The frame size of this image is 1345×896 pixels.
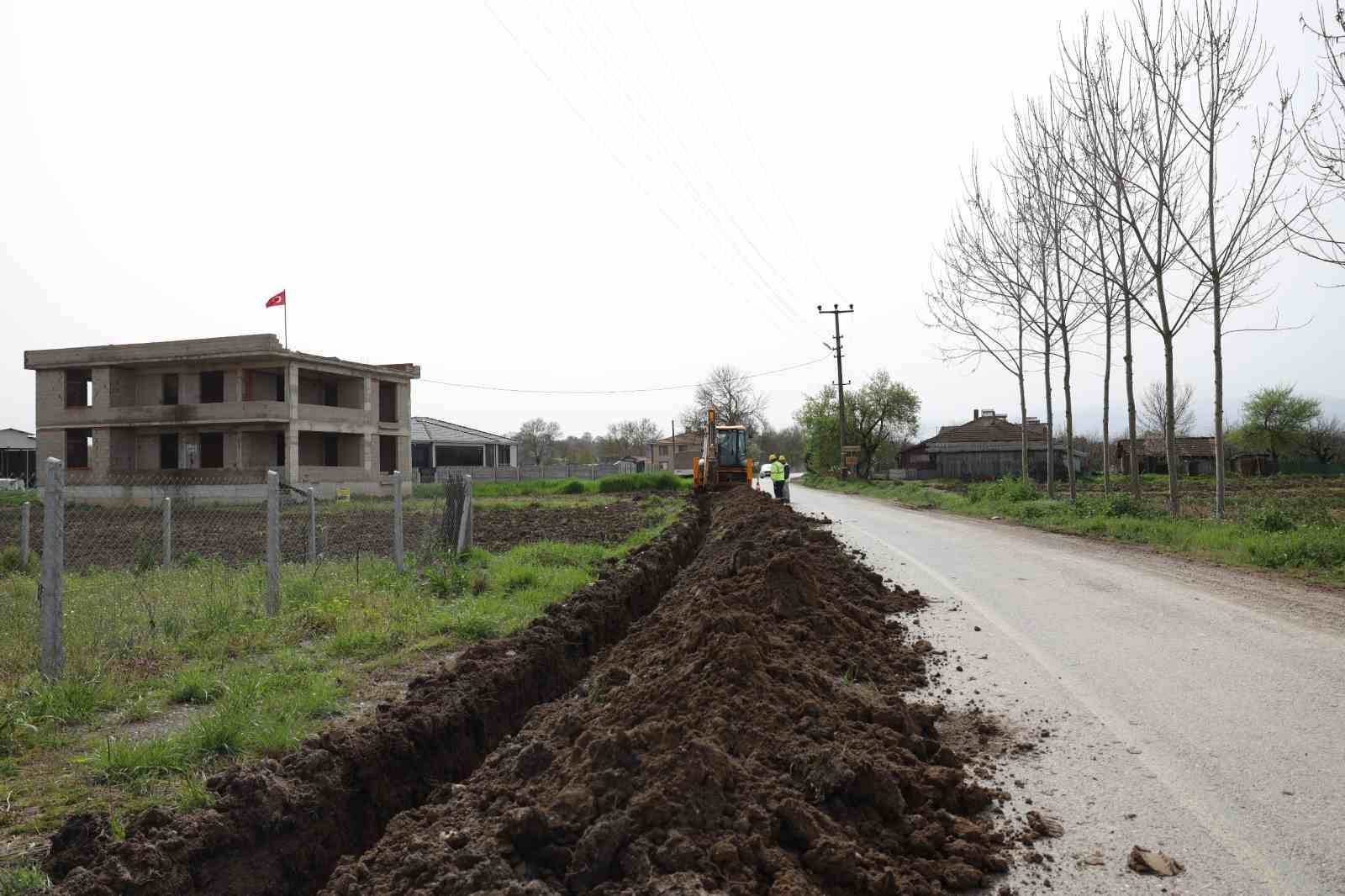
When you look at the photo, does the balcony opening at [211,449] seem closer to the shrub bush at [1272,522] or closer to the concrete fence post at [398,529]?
the concrete fence post at [398,529]

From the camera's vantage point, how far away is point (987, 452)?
68438 mm

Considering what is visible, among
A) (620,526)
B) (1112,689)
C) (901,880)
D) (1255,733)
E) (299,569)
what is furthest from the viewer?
(620,526)

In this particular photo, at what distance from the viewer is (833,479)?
58969 millimetres

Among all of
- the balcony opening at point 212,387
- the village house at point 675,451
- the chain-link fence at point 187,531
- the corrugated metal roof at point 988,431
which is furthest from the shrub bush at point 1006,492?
the village house at point 675,451

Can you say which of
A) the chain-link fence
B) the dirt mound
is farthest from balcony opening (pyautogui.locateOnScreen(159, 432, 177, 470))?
the dirt mound

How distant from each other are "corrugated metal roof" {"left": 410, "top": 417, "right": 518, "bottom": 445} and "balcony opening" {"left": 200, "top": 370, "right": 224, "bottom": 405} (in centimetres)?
2181

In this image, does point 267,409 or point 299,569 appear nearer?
point 299,569

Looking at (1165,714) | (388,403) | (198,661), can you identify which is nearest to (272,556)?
(198,661)

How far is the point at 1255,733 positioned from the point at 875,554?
9.94 m

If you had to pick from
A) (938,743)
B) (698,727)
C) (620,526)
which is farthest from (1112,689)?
(620,526)

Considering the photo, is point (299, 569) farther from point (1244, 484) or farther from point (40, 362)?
point (1244, 484)

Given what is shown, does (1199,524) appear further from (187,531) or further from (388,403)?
(388,403)

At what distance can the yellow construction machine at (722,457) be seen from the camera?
34500mm

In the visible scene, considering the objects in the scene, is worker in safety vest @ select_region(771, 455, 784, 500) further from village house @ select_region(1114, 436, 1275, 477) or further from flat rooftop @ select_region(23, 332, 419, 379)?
village house @ select_region(1114, 436, 1275, 477)
